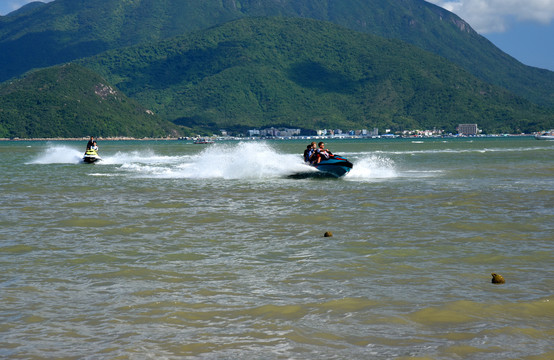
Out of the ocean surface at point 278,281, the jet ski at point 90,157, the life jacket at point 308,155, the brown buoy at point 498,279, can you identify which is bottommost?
the ocean surface at point 278,281

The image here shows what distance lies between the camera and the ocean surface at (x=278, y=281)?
785 cm

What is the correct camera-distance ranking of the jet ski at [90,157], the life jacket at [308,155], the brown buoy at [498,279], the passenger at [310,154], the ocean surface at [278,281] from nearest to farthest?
the ocean surface at [278,281]
the brown buoy at [498,279]
the passenger at [310,154]
the life jacket at [308,155]
the jet ski at [90,157]

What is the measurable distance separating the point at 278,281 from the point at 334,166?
2334cm

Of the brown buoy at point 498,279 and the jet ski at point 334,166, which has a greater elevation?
the jet ski at point 334,166

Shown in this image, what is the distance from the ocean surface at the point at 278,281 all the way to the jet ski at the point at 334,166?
11.5m

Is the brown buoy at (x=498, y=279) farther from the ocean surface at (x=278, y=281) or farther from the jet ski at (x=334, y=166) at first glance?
the jet ski at (x=334, y=166)

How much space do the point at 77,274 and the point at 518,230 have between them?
1058 cm

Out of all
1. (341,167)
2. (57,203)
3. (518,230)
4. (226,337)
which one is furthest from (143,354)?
(341,167)

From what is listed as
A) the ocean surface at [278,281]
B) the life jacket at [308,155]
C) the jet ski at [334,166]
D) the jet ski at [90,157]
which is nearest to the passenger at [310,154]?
the life jacket at [308,155]

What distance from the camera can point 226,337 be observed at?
8078 millimetres

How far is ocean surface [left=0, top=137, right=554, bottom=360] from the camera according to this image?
7.85 m

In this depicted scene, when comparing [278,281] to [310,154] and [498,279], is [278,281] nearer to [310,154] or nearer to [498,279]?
[498,279]

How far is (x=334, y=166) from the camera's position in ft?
111

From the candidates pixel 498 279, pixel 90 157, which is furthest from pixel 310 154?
pixel 90 157
